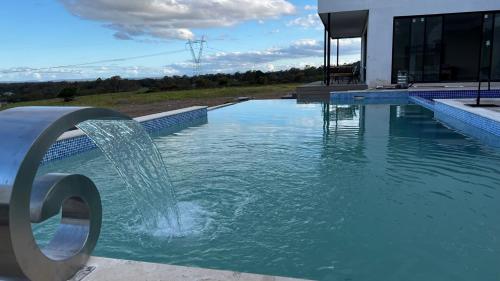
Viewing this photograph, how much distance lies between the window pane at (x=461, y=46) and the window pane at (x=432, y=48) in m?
0.21

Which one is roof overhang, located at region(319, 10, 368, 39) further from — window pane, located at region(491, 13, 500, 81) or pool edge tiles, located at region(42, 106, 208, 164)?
pool edge tiles, located at region(42, 106, 208, 164)

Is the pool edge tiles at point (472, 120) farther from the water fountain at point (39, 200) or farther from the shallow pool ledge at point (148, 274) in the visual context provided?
the water fountain at point (39, 200)

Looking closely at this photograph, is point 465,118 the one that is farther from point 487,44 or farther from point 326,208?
Result: point 487,44

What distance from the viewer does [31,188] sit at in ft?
5.12

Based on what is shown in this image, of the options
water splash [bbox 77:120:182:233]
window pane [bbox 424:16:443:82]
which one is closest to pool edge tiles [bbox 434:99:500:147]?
water splash [bbox 77:120:182:233]

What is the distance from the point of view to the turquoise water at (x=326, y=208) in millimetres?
3062

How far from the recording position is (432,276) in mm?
2795

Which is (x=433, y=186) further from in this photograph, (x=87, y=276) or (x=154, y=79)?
(x=154, y=79)

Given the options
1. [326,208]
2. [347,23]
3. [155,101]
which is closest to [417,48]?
[347,23]

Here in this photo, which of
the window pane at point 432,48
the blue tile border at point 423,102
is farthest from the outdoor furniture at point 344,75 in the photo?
the blue tile border at point 423,102

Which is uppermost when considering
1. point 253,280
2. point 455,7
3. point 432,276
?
point 455,7

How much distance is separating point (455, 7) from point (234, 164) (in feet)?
50.1

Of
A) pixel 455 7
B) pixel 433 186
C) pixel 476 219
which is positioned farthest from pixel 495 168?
pixel 455 7

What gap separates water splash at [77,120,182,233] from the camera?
11.0ft
